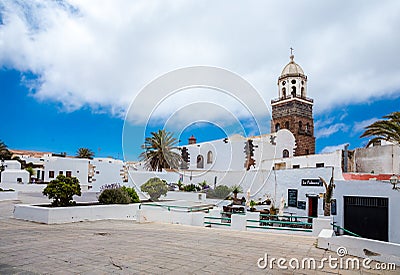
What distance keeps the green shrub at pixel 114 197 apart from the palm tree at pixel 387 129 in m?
14.2

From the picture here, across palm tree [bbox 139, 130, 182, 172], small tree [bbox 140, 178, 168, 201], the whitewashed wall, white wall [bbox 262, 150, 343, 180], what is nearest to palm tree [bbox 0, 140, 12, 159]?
the whitewashed wall

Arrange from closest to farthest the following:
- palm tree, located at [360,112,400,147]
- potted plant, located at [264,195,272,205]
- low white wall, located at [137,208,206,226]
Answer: low white wall, located at [137,208,206,226]
palm tree, located at [360,112,400,147]
potted plant, located at [264,195,272,205]

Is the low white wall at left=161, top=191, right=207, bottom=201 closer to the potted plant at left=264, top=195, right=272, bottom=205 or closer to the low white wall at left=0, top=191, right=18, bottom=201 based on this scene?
the potted plant at left=264, top=195, right=272, bottom=205

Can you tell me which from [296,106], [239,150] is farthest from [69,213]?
[296,106]

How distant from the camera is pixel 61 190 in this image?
36.0 feet

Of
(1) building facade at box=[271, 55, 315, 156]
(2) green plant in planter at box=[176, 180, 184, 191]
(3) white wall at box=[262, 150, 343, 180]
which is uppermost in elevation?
(1) building facade at box=[271, 55, 315, 156]

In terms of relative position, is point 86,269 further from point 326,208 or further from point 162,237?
point 326,208

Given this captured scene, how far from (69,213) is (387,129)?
16.7 metres

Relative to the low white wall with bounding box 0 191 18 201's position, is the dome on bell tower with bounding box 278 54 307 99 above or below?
above

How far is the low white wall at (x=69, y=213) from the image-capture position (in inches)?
400

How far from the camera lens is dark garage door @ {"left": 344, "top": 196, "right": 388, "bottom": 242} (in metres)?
13.6

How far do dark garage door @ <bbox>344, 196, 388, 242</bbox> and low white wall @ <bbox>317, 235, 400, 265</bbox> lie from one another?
8.36m

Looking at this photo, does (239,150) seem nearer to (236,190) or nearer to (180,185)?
(180,185)

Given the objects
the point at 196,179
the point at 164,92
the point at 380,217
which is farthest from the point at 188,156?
the point at 380,217
